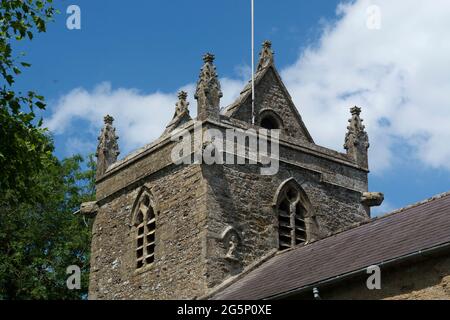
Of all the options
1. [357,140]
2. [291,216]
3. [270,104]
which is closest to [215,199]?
[291,216]

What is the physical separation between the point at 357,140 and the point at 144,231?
624 cm

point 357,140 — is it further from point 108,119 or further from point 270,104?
point 108,119

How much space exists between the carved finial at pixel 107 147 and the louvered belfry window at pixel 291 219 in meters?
5.31

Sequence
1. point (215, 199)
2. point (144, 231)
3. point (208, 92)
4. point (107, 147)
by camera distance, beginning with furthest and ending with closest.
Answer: point (107, 147) < point (144, 231) < point (208, 92) < point (215, 199)

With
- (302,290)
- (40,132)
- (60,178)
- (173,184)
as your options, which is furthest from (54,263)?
(302,290)

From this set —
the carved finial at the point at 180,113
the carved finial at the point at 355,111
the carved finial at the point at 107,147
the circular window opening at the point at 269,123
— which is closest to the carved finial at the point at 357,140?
the carved finial at the point at 355,111

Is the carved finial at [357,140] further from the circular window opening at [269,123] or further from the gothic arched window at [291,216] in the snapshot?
the gothic arched window at [291,216]

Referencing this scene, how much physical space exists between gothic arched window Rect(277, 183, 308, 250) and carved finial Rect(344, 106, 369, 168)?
252cm

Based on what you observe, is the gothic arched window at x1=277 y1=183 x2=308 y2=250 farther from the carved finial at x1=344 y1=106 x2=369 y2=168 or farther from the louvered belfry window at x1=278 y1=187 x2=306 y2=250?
the carved finial at x1=344 y1=106 x2=369 y2=168

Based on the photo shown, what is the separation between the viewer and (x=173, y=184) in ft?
75.6

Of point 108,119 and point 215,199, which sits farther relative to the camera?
point 108,119

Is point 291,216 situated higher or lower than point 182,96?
lower

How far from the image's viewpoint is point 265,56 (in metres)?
25.8

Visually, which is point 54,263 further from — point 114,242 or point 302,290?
point 302,290
